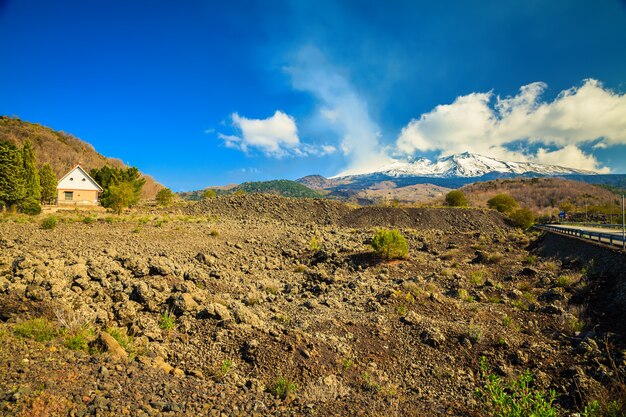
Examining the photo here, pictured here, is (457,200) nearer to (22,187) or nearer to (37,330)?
(37,330)

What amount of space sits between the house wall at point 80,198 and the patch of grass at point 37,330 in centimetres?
4168

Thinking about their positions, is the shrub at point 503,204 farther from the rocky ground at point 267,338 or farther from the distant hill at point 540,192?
the distant hill at point 540,192

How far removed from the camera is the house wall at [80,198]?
39.4 m

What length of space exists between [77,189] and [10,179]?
17.2 metres

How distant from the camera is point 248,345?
6.56 m

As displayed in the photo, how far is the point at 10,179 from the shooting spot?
24.4m

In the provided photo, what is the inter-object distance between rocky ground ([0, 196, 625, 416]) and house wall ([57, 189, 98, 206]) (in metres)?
30.3

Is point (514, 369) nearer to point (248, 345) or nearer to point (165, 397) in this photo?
point (248, 345)

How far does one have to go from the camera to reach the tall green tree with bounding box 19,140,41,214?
2393 cm

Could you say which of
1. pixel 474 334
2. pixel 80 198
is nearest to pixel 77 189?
pixel 80 198

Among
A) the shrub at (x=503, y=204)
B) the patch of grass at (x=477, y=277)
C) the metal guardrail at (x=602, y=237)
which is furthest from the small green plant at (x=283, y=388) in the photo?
the shrub at (x=503, y=204)

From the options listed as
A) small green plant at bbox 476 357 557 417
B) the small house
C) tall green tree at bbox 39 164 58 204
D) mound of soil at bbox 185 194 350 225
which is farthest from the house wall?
small green plant at bbox 476 357 557 417

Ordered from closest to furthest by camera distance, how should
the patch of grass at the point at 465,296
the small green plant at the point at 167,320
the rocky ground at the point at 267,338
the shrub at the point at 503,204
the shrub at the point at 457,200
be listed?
the rocky ground at the point at 267,338 → the small green plant at the point at 167,320 → the patch of grass at the point at 465,296 → the shrub at the point at 503,204 → the shrub at the point at 457,200

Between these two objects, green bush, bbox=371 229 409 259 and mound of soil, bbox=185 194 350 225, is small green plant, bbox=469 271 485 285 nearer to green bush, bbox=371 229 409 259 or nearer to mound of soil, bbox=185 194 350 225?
green bush, bbox=371 229 409 259
